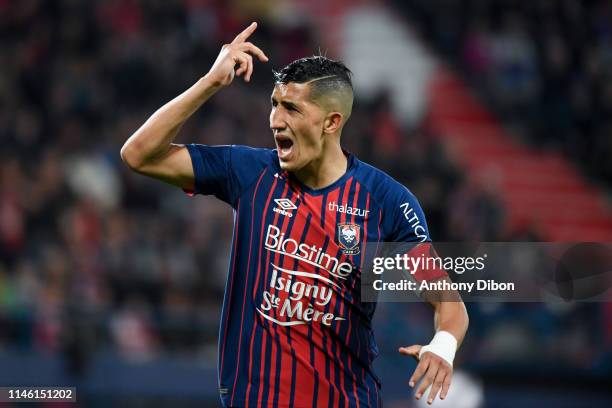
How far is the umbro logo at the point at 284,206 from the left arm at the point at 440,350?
0.69 m

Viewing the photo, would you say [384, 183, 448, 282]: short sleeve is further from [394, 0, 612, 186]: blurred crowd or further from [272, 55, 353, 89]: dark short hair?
[394, 0, 612, 186]: blurred crowd

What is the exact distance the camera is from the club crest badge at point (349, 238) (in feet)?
14.1

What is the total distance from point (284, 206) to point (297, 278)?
320mm

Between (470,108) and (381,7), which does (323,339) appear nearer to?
(470,108)

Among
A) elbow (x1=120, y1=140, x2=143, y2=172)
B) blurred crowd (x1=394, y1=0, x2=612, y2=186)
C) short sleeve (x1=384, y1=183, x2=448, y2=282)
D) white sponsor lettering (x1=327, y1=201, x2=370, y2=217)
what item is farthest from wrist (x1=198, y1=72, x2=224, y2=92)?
blurred crowd (x1=394, y1=0, x2=612, y2=186)

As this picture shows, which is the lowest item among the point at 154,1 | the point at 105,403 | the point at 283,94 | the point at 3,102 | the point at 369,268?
the point at 105,403

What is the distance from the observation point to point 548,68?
45.4ft

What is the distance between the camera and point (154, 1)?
43.3 ft

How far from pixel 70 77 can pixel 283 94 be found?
7.84 metres

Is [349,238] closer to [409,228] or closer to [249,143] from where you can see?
[409,228]

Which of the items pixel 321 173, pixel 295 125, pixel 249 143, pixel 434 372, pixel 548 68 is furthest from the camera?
pixel 548 68

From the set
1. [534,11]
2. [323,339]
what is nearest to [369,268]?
[323,339]

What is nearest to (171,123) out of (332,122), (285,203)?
(285,203)

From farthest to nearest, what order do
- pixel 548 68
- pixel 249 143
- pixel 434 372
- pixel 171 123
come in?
pixel 548 68
pixel 249 143
pixel 171 123
pixel 434 372
